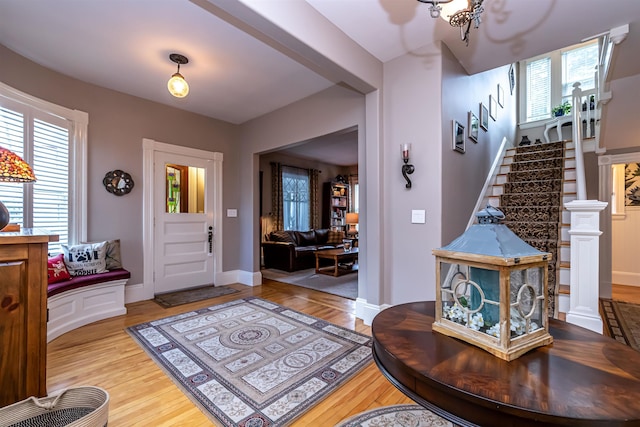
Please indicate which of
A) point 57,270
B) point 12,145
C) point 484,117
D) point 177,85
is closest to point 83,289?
point 57,270

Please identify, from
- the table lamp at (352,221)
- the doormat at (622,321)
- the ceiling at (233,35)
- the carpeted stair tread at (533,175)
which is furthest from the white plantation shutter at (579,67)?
the table lamp at (352,221)

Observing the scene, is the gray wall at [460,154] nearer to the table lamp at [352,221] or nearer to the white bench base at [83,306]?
the table lamp at [352,221]

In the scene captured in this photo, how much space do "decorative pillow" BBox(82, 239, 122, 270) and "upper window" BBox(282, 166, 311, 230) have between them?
155 inches

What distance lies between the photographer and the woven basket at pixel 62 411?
122 cm

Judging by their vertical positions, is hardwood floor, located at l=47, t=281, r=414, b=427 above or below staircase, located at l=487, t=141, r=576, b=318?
below

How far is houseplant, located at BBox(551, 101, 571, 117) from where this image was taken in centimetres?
614

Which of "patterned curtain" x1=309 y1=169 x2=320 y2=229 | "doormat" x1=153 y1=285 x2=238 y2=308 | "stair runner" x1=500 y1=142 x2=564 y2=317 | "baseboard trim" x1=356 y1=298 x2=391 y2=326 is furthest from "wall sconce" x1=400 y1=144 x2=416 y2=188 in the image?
"patterned curtain" x1=309 y1=169 x2=320 y2=229

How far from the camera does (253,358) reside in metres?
2.29

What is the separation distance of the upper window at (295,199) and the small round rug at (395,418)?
566 cm

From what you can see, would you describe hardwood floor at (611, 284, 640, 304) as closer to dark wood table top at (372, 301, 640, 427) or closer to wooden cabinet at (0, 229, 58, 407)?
dark wood table top at (372, 301, 640, 427)

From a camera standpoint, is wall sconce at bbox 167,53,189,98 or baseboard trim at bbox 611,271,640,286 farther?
baseboard trim at bbox 611,271,640,286

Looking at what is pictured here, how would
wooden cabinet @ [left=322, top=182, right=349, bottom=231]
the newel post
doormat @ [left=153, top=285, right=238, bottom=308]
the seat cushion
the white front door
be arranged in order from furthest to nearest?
wooden cabinet @ [left=322, top=182, right=349, bottom=231], the seat cushion, the white front door, doormat @ [left=153, top=285, right=238, bottom=308], the newel post

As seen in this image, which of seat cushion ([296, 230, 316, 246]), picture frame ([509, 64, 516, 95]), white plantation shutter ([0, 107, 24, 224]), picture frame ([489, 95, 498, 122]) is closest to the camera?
white plantation shutter ([0, 107, 24, 224])

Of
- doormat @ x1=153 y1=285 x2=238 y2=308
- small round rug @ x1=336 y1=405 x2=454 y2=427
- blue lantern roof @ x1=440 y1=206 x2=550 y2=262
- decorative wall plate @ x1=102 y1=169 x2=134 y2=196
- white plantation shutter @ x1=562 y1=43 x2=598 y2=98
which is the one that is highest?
white plantation shutter @ x1=562 y1=43 x2=598 y2=98
